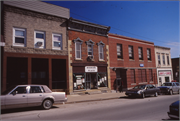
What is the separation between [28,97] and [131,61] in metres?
19.3

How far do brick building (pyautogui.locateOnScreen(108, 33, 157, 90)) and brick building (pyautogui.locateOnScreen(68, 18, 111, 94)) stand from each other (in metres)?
1.47

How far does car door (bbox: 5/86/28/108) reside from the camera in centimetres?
859

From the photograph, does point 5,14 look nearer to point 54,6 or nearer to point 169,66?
point 54,6

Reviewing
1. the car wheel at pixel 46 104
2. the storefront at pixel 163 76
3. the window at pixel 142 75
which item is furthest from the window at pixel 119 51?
the car wheel at pixel 46 104

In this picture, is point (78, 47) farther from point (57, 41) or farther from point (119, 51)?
point (119, 51)

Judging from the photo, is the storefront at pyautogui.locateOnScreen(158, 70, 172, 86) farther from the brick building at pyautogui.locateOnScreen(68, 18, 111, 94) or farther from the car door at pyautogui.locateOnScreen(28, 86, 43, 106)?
the car door at pyautogui.locateOnScreen(28, 86, 43, 106)

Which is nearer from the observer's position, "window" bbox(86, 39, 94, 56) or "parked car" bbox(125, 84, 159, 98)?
"parked car" bbox(125, 84, 159, 98)

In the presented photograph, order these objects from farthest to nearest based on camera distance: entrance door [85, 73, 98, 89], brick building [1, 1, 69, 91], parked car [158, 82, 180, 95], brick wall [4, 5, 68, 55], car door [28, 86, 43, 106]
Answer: entrance door [85, 73, 98, 89], parked car [158, 82, 180, 95], brick building [1, 1, 69, 91], brick wall [4, 5, 68, 55], car door [28, 86, 43, 106]

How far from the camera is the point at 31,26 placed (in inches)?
598

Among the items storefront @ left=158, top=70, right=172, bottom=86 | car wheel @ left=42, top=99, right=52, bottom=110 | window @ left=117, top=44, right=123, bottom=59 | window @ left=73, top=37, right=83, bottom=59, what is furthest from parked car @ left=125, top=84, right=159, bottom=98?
storefront @ left=158, top=70, right=172, bottom=86

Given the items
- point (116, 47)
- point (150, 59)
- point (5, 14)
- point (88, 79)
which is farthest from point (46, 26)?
point (150, 59)

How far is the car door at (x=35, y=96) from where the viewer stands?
925 cm

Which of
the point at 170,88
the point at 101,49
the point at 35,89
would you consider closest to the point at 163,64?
the point at 170,88

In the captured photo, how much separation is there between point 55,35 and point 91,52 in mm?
5475
